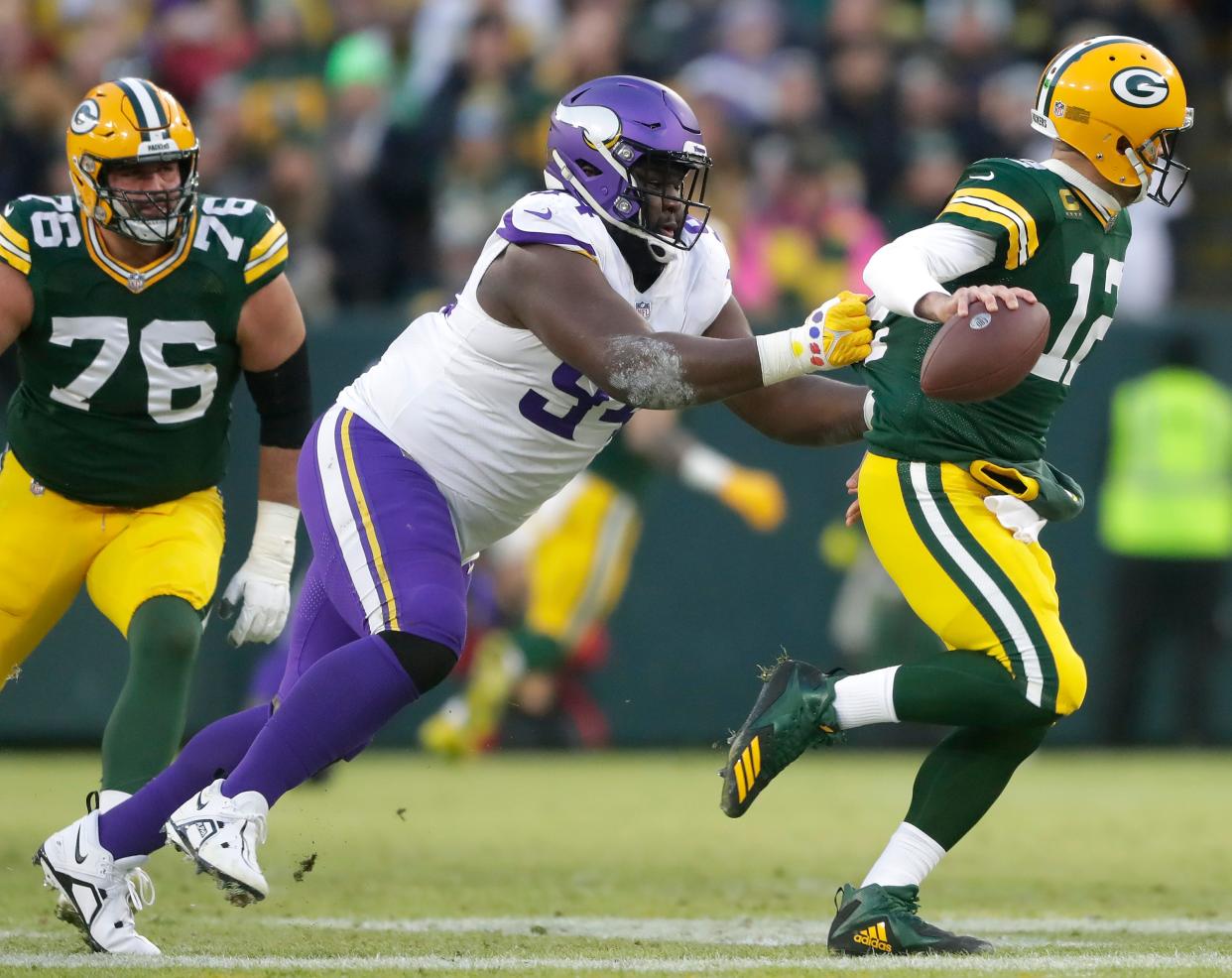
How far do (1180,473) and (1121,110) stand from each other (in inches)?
205

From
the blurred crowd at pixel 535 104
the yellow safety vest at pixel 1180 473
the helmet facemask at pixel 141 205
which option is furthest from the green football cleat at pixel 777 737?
the yellow safety vest at pixel 1180 473

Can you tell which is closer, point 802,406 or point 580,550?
point 802,406

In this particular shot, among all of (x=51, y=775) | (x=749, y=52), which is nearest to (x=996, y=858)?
(x=51, y=775)

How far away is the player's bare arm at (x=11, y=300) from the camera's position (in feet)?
15.2

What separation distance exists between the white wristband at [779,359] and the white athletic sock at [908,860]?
106cm

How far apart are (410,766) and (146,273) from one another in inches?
174

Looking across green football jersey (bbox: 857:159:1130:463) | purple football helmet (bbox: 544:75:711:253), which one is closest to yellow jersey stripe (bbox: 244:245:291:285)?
purple football helmet (bbox: 544:75:711:253)

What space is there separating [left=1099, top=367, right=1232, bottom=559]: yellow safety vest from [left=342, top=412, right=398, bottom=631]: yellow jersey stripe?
5760 millimetres

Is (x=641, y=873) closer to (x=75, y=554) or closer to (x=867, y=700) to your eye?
(x=867, y=700)

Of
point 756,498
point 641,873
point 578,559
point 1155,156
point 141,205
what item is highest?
point 1155,156

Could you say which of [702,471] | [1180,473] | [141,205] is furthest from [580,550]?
[141,205]

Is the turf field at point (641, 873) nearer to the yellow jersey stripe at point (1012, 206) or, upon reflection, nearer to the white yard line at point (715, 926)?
the white yard line at point (715, 926)

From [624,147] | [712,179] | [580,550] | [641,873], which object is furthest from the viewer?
[712,179]

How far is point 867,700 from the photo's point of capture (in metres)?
4.14
